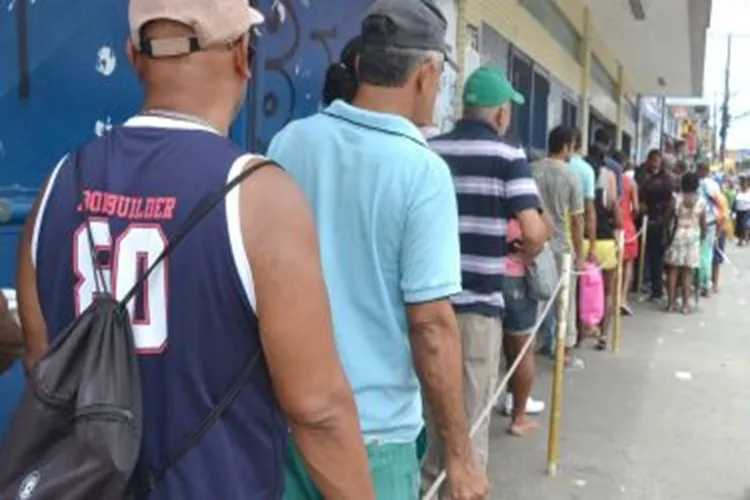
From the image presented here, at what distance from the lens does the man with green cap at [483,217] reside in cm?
390

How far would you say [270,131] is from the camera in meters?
4.79

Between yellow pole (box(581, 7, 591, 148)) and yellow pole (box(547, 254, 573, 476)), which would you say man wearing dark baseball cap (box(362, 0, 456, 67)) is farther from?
yellow pole (box(581, 7, 591, 148))

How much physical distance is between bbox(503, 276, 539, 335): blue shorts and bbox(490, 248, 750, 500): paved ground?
30.5 inches

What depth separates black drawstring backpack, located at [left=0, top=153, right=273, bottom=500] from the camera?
4.42 feet

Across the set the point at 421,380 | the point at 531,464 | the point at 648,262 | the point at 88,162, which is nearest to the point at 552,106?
the point at 648,262

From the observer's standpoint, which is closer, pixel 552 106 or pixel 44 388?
pixel 44 388

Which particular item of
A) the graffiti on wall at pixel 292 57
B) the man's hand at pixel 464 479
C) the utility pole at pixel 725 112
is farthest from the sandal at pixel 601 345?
the utility pole at pixel 725 112

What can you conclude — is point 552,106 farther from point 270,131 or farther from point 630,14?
point 270,131

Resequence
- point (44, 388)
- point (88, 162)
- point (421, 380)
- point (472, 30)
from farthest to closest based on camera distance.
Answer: point (472, 30)
point (421, 380)
point (88, 162)
point (44, 388)

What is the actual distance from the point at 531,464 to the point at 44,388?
4.40m

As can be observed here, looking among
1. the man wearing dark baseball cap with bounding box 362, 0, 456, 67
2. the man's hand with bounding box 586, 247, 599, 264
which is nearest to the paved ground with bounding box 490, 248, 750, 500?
the man's hand with bounding box 586, 247, 599, 264

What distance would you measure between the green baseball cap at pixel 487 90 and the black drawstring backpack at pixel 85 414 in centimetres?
263

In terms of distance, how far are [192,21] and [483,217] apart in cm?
254

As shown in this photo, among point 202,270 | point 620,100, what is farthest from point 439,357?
point 620,100
